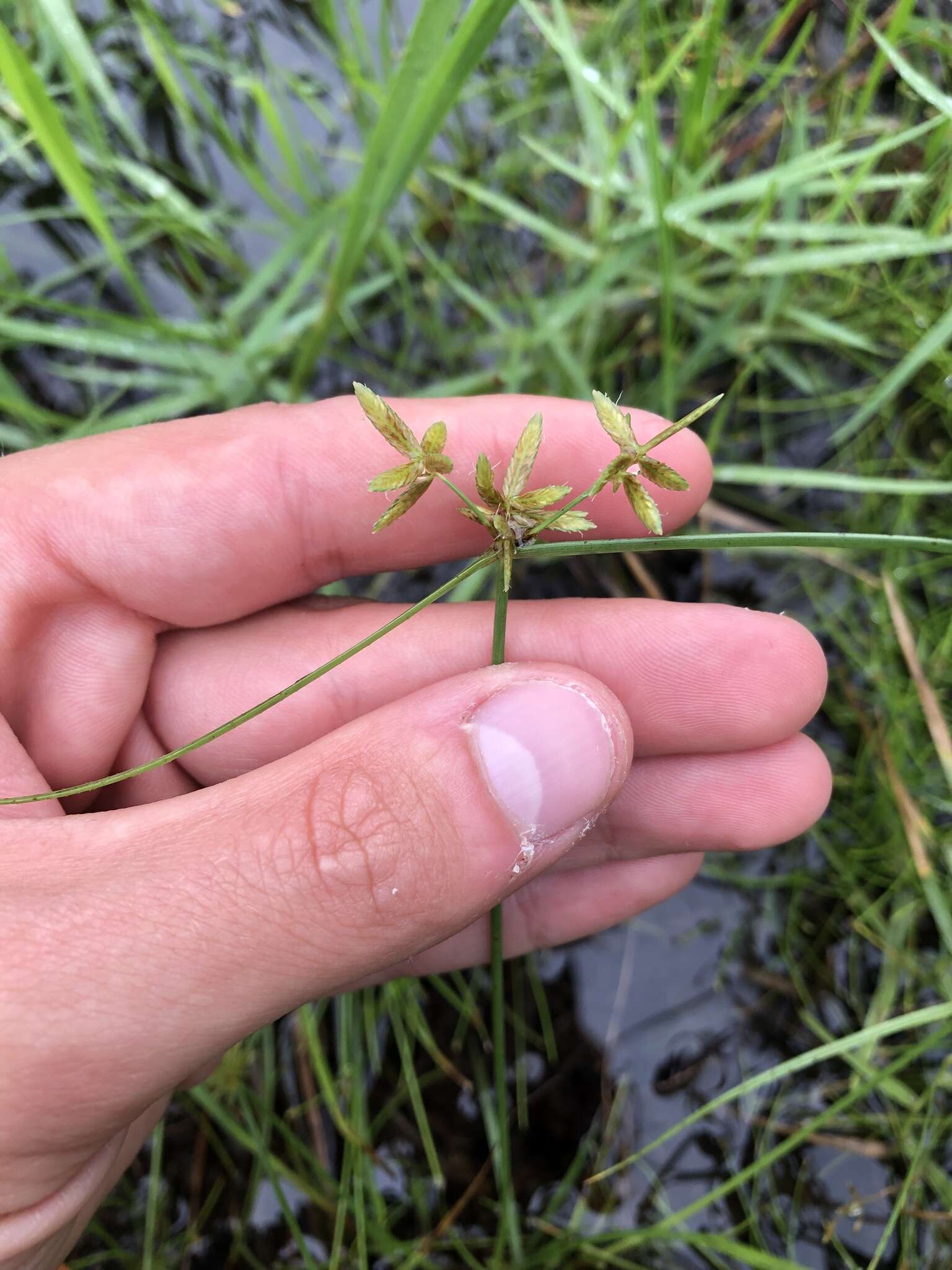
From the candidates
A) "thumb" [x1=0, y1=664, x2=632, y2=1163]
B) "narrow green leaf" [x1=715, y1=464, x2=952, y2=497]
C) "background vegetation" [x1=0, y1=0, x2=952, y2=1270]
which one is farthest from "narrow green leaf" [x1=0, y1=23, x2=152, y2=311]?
"narrow green leaf" [x1=715, y1=464, x2=952, y2=497]

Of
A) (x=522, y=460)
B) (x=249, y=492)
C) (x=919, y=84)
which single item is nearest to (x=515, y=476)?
(x=522, y=460)

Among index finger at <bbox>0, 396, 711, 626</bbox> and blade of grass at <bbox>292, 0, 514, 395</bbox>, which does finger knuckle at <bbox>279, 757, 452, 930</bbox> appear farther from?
blade of grass at <bbox>292, 0, 514, 395</bbox>

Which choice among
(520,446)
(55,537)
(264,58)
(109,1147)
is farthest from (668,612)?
(264,58)

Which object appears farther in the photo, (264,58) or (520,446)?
(264,58)

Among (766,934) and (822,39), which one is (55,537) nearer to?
(766,934)

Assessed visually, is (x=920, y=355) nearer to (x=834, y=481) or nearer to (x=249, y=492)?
(x=834, y=481)

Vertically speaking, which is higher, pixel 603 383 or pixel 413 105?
pixel 413 105
